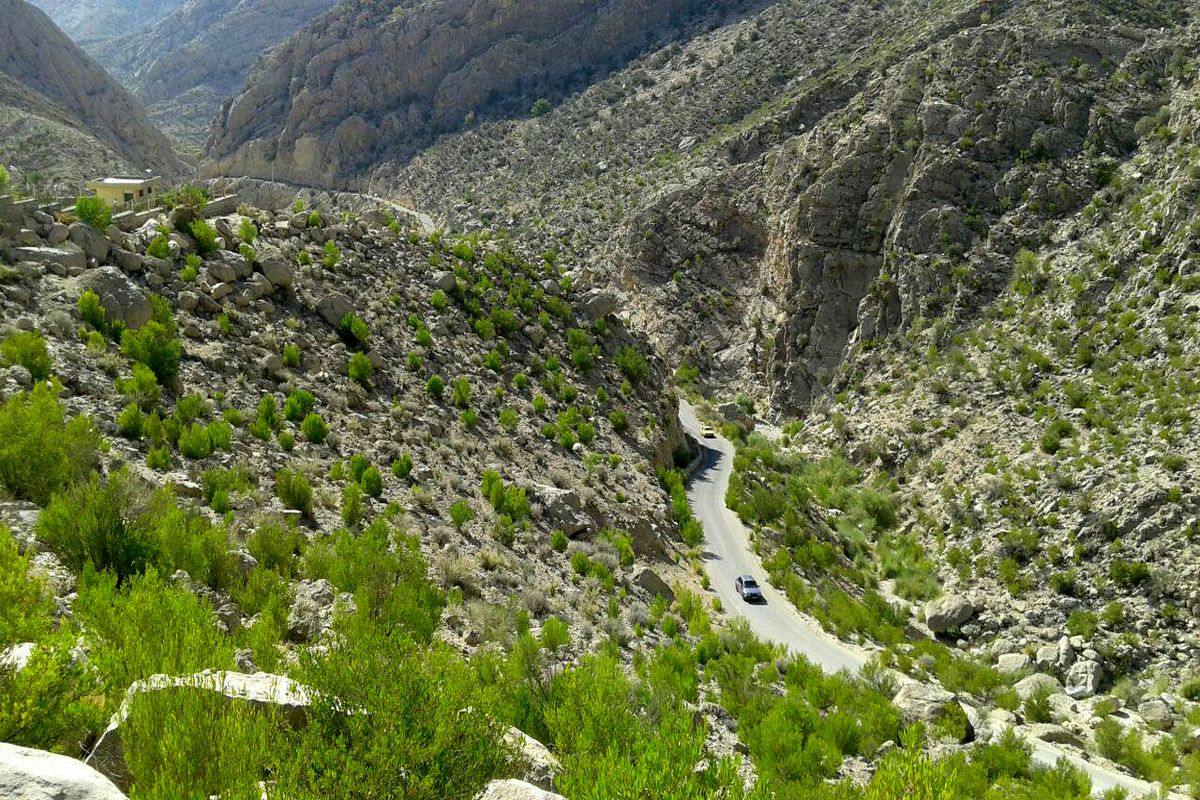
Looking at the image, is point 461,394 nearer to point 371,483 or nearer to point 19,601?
point 371,483

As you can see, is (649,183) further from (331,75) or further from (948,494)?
(331,75)

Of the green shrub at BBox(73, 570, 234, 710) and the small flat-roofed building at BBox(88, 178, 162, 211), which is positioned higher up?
the small flat-roofed building at BBox(88, 178, 162, 211)

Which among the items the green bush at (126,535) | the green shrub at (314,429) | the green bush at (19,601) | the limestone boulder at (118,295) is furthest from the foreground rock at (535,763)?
the limestone boulder at (118,295)

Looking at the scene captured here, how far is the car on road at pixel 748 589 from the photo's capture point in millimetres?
21391

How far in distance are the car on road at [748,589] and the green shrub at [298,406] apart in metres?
12.6

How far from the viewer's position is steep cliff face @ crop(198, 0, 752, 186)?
83.3 meters

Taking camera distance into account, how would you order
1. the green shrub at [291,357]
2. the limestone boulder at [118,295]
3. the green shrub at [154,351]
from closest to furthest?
the green shrub at [154,351], the limestone boulder at [118,295], the green shrub at [291,357]

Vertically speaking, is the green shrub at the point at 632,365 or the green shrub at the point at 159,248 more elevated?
the green shrub at the point at 159,248

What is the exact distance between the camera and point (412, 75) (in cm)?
8731

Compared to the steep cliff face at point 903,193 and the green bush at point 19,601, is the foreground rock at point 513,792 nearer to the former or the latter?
the green bush at point 19,601

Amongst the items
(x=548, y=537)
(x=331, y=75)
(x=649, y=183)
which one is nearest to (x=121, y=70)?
(x=331, y=75)

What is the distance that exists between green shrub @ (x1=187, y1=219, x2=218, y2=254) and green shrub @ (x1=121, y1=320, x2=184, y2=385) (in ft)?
16.0

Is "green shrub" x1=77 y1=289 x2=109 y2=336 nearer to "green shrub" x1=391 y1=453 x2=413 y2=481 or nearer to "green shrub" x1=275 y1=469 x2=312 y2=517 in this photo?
"green shrub" x1=275 y1=469 x2=312 y2=517

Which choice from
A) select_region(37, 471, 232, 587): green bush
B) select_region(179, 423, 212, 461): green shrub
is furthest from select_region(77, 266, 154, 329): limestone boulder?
select_region(37, 471, 232, 587): green bush
